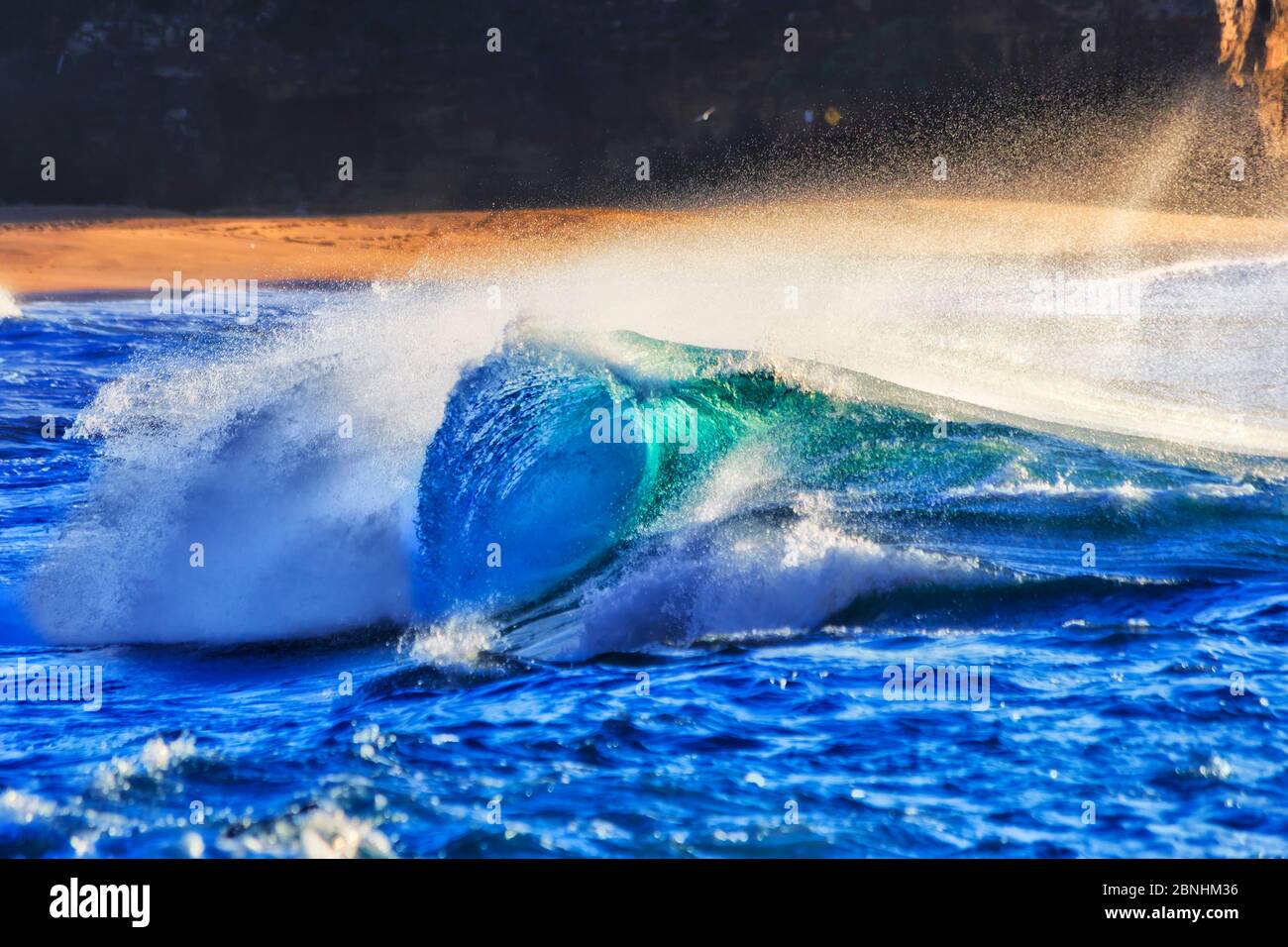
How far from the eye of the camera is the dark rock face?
28.7 metres

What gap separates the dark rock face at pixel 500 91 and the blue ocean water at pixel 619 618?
19.1 meters

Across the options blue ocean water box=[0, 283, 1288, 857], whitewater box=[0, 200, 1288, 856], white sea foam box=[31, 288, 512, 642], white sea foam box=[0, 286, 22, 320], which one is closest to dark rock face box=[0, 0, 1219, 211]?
white sea foam box=[0, 286, 22, 320]

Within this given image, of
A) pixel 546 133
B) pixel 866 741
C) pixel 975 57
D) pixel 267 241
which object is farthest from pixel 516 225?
pixel 866 741

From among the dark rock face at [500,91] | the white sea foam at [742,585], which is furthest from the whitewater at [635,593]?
the dark rock face at [500,91]

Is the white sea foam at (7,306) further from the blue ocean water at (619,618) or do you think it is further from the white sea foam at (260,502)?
the white sea foam at (260,502)

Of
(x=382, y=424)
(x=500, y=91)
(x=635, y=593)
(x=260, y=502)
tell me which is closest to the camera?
(x=635, y=593)

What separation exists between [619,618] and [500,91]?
80.6 ft

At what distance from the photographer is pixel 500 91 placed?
2930 centimetres

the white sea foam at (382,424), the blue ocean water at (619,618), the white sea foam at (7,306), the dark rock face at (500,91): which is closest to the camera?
the blue ocean water at (619,618)

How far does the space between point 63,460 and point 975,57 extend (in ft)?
74.0

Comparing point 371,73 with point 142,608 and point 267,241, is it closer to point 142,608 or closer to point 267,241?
point 267,241

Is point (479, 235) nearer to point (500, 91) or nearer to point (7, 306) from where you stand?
point (500, 91)

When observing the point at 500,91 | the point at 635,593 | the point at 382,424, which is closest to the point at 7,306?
the point at 500,91

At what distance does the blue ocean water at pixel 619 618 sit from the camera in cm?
481
